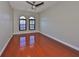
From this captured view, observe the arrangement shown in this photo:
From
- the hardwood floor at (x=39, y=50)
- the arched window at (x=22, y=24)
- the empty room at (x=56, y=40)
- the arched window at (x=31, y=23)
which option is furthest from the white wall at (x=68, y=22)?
the arched window at (x=31, y=23)

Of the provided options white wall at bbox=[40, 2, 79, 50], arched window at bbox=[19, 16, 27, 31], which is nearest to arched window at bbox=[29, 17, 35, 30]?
arched window at bbox=[19, 16, 27, 31]

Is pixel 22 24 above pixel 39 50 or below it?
above

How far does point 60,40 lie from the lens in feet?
18.1

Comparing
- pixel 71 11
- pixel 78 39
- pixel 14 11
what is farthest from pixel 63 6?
pixel 14 11

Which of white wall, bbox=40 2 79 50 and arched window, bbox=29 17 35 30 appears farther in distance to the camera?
arched window, bbox=29 17 35 30

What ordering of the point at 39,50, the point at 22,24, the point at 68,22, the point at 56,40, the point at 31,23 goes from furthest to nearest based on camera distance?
the point at 31,23, the point at 22,24, the point at 56,40, the point at 68,22, the point at 39,50

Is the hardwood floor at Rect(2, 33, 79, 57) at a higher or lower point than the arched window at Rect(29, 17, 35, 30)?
lower

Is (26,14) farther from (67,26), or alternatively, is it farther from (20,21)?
(67,26)

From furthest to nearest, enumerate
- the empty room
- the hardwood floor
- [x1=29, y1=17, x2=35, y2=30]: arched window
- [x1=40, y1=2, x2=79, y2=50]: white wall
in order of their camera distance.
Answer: [x1=29, y1=17, x2=35, y2=30]: arched window, [x1=40, y1=2, x2=79, y2=50]: white wall, the empty room, the hardwood floor

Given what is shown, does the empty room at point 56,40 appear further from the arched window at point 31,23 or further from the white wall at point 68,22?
the arched window at point 31,23

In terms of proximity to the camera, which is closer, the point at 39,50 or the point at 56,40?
the point at 39,50

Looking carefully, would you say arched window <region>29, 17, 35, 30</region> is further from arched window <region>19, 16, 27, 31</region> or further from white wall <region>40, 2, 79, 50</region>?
white wall <region>40, 2, 79, 50</region>

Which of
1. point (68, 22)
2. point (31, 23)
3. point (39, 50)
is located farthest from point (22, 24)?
point (39, 50)

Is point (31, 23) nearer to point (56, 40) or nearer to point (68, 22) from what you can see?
point (56, 40)
